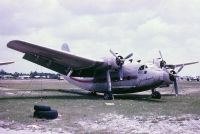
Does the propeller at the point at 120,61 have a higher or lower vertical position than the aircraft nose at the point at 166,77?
higher

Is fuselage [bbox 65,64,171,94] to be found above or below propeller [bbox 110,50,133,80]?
below

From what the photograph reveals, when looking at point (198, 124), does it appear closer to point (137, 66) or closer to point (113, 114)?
point (113, 114)

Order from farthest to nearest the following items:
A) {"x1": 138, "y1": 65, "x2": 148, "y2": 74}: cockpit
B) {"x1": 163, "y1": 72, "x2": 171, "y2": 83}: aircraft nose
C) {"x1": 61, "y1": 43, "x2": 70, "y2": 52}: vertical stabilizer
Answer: {"x1": 61, "y1": 43, "x2": 70, "y2": 52}: vertical stabilizer, {"x1": 138, "y1": 65, "x2": 148, "y2": 74}: cockpit, {"x1": 163, "y1": 72, "x2": 171, "y2": 83}: aircraft nose

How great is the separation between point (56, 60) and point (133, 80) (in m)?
6.84

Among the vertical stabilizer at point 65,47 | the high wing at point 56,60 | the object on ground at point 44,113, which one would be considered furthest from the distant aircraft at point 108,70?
the object on ground at point 44,113

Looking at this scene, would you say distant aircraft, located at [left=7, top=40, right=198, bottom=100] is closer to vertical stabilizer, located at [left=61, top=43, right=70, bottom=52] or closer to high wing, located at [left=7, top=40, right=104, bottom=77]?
high wing, located at [left=7, top=40, right=104, bottom=77]

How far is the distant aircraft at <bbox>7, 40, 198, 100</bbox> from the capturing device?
80.0 feet

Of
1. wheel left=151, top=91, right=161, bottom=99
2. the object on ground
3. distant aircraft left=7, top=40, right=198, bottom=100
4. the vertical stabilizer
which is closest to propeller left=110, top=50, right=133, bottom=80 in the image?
distant aircraft left=7, top=40, right=198, bottom=100

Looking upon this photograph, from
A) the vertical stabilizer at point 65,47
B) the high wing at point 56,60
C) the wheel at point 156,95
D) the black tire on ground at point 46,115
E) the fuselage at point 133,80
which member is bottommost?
the black tire on ground at point 46,115

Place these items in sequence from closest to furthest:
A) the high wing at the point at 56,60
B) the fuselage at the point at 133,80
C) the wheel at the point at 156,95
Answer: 1. the high wing at the point at 56,60
2. the fuselage at the point at 133,80
3. the wheel at the point at 156,95

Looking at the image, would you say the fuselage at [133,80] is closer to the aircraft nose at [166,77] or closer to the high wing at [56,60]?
the aircraft nose at [166,77]

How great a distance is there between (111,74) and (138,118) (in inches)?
512

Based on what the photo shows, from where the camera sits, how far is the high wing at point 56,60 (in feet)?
76.5

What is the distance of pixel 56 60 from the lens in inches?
1039
